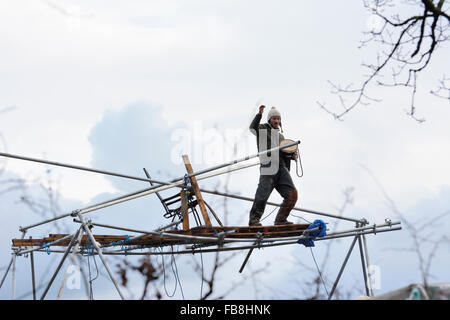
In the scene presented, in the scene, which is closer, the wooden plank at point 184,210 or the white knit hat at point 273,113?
the wooden plank at point 184,210

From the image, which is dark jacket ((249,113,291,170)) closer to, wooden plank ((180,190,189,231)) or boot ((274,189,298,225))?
boot ((274,189,298,225))

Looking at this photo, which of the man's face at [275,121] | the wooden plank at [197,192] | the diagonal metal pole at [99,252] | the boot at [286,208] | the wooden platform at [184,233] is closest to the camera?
the diagonal metal pole at [99,252]

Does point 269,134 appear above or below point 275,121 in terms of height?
below

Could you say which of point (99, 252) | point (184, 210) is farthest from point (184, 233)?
point (99, 252)

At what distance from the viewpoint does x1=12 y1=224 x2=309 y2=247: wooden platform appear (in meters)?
9.23

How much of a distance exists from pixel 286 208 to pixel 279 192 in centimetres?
28

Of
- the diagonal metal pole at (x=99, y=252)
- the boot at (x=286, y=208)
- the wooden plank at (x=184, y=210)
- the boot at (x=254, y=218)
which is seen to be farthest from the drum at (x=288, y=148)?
the diagonal metal pole at (x=99, y=252)

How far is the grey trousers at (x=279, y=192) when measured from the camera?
9805mm

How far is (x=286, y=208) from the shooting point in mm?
9930

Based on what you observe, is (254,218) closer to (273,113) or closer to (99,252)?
(273,113)

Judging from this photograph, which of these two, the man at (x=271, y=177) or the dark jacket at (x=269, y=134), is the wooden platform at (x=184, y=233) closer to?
the man at (x=271, y=177)

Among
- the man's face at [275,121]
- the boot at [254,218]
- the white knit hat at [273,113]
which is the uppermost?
the white knit hat at [273,113]
